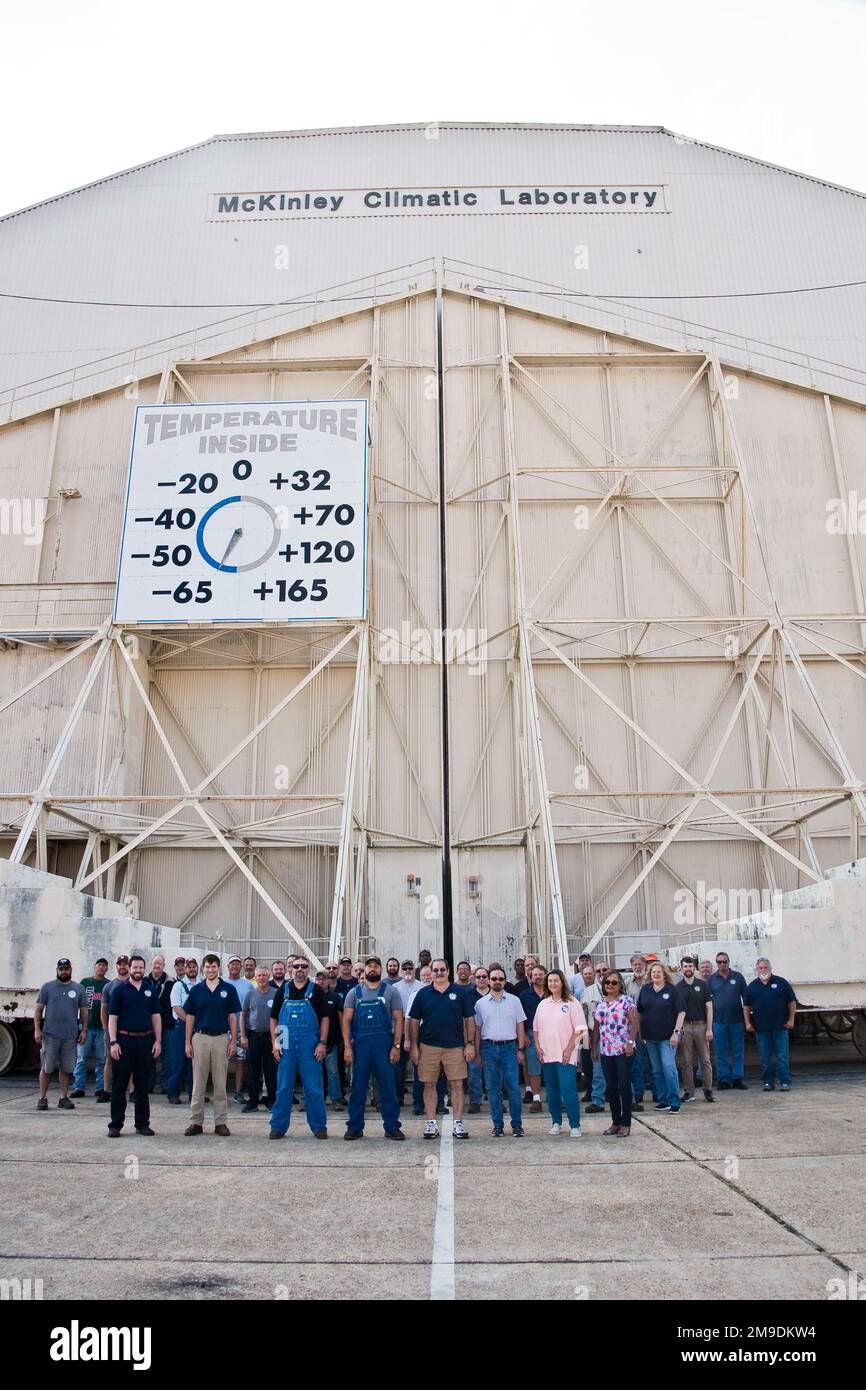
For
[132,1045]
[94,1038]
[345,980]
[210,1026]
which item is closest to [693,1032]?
[345,980]

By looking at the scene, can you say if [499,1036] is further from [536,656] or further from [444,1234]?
[536,656]

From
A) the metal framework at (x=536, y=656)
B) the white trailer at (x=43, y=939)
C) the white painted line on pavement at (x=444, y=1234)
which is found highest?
the metal framework at (x=536, y=656)

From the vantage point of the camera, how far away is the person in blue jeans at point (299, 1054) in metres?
9.04

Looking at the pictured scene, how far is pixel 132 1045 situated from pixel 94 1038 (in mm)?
3608

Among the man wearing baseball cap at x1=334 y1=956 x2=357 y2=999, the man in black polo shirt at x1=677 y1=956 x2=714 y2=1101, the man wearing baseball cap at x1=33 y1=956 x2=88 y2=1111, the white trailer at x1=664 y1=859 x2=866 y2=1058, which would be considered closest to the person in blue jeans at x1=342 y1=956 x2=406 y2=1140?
the man wearing baseball cap at x1=334 y1=956 x2=357 y2=999

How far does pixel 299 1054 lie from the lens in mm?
9203

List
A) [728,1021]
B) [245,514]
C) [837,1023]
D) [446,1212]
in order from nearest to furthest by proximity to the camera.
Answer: [446,1212] → [728,1021] → [837,1023] → [245,514]

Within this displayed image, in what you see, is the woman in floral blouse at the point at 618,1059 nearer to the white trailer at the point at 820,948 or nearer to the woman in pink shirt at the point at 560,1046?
the woman in pink shirt at the point at 560,1046

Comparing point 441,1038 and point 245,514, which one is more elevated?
point 245,514

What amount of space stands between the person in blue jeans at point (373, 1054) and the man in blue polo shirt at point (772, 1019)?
489 centimetres

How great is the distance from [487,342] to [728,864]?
1220 centimetres

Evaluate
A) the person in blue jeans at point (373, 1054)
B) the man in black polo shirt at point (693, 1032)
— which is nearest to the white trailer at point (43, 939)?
the person in blue jeans at point (373, 1054)
